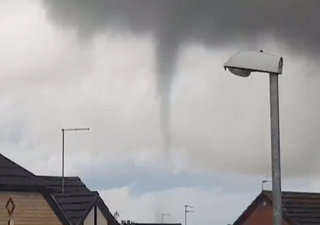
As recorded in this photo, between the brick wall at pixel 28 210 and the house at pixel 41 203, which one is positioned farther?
the house at pixel 41 203

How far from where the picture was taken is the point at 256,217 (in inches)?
2047

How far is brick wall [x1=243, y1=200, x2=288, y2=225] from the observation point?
50.4 m

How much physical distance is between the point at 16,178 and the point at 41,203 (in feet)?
5.94

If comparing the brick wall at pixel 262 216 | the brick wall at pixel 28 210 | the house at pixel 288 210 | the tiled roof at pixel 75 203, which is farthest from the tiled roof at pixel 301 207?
the brick wall at pixel 28 210

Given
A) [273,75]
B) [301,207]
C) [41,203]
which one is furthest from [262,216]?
[273,75]

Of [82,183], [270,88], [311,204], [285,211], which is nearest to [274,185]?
[270,88]

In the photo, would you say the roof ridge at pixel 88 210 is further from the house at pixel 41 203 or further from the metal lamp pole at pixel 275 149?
the metal lamp pole at pixel 275 149

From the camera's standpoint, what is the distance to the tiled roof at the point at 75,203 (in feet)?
118

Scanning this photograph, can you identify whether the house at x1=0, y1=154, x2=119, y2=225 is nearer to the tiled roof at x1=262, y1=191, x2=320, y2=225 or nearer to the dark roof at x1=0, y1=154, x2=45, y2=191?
the dark roof at x1=0, y1=154, x2=45, y2=191

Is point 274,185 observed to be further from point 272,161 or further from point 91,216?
point 91,216

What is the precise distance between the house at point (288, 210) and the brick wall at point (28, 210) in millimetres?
19000

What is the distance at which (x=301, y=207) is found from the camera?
4866 cm

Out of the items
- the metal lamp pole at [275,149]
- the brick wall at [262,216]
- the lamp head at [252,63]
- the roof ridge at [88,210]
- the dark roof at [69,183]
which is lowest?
the metal lamp pole at [275,149]

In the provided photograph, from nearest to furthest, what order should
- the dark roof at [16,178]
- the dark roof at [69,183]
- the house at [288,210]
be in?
the dark roof at [16,178] < the dark roof at [69,183] < the house at [288,210]
